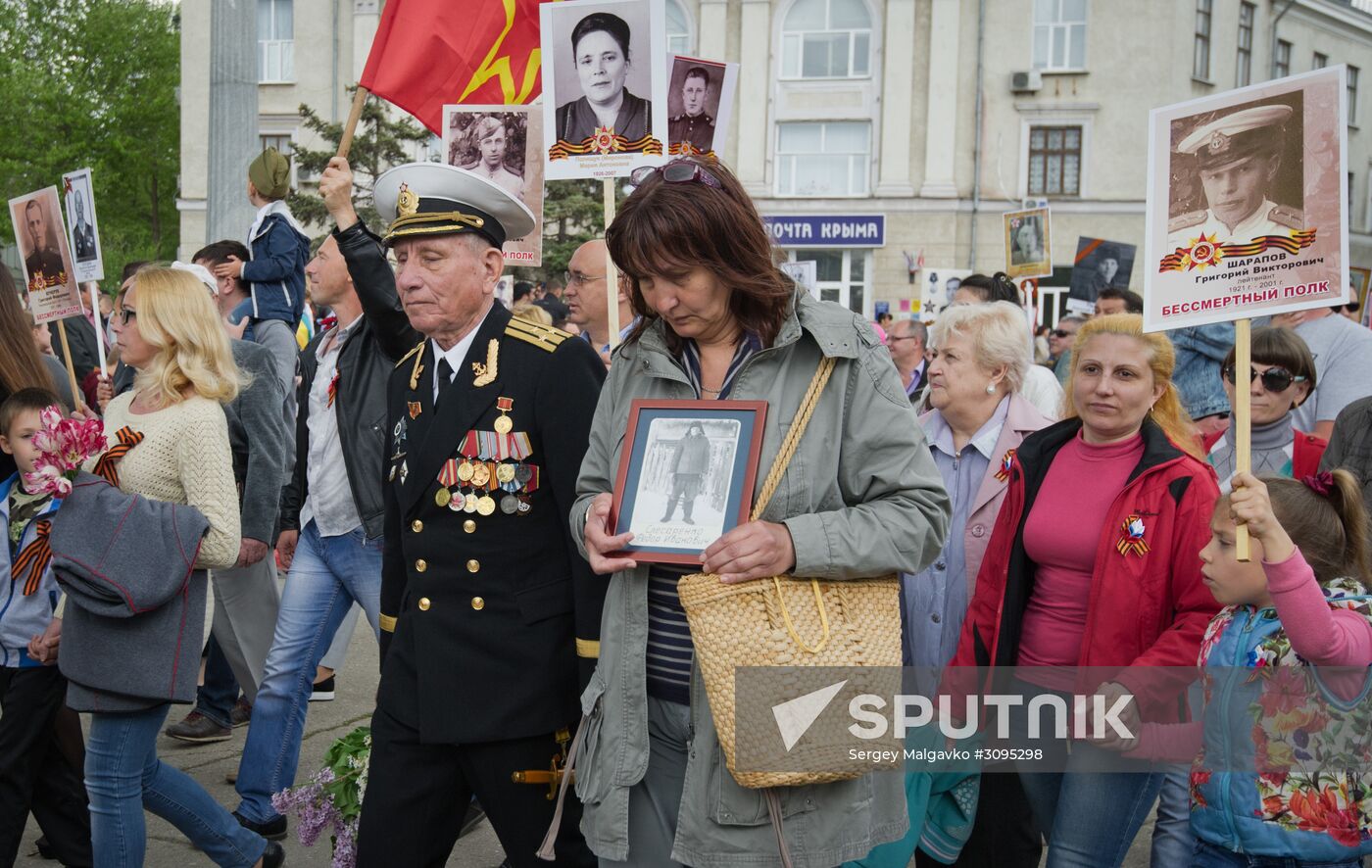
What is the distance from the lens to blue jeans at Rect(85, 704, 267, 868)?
12.8 ft

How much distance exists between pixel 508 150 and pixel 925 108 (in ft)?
112

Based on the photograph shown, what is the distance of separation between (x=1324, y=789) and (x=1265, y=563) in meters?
0.56

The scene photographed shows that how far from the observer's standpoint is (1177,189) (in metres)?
3.38

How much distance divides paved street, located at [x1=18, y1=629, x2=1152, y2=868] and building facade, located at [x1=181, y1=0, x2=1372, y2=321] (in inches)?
1263

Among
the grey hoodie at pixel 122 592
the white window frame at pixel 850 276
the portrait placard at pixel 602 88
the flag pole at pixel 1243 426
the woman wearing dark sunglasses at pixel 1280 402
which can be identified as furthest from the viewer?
the white window frame at pixel 850 276

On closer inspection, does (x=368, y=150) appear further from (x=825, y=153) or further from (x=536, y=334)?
(x=536, y=334)

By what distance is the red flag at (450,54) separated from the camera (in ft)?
17.8

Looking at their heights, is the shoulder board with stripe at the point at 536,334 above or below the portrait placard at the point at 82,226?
below

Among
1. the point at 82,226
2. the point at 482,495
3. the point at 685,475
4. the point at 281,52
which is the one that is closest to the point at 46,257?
the point at 82,226

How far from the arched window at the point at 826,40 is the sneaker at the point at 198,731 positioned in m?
35.1

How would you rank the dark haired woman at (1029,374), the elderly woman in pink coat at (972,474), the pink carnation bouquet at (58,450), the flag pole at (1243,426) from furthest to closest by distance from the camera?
the dark haired woman at (1029,374) → the elderly woman in pink coat at (972,474) → the pink carnation bouquet at (58,450) → the flag pole at (1243,426)

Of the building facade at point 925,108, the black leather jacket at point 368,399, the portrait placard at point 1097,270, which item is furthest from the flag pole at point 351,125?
the building facade at point 925,108

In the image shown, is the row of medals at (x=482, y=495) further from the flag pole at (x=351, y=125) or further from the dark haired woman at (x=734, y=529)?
the flag pole at (x=351, y=125)

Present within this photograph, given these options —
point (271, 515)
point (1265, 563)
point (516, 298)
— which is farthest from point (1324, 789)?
point (516, 298)
